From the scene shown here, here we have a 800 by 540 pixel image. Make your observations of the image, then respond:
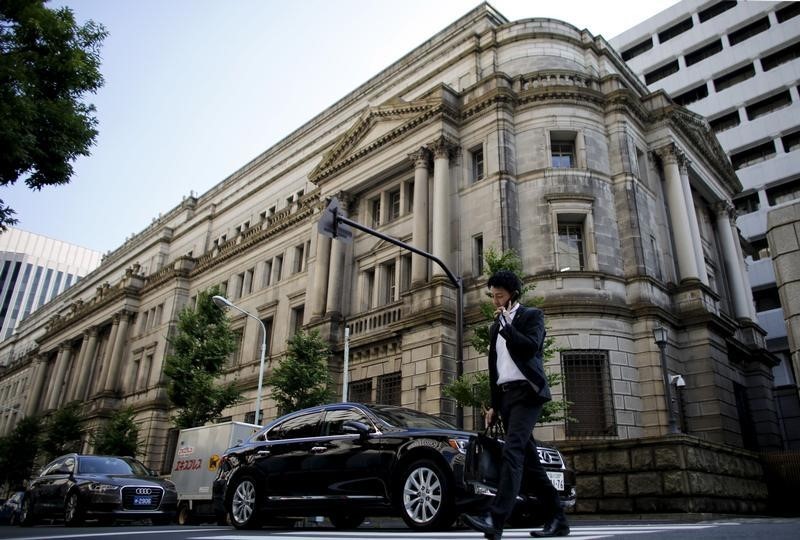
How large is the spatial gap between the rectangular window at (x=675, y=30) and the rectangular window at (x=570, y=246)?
41761mm

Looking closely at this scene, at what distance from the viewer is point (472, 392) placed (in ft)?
55.2

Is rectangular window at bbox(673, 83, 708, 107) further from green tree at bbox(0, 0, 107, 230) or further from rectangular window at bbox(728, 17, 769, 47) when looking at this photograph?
green tree at bbox(0, 0, 107, 230)

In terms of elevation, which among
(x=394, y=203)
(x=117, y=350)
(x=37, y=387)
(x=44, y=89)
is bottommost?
(x=44, y=89)

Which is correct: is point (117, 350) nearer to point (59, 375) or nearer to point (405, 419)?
point (59, 375)

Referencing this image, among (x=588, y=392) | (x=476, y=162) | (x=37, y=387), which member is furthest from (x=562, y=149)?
(x=37, y=387)

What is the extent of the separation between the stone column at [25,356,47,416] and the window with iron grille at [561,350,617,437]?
56320 millimetres

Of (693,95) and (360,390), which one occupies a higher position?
(693,95)

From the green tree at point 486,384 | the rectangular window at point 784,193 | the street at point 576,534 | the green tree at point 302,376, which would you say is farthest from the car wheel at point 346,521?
the rectangular window at point 784,193

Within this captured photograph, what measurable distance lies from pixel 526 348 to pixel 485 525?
1335 mm

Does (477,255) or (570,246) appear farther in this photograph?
(477,255)

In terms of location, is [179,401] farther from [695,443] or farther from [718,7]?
[718,7]

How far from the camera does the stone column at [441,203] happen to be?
23.8 meters

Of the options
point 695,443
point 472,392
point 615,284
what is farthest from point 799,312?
point 615,284

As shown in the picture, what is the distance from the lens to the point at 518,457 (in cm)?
439
